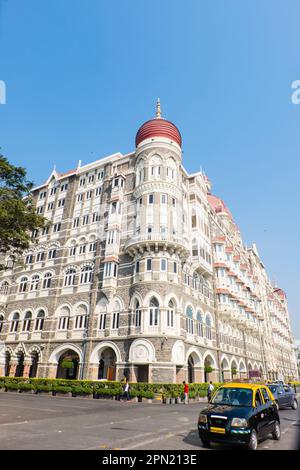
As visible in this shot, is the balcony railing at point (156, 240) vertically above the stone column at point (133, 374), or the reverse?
the balcony railing at point (156, 240)

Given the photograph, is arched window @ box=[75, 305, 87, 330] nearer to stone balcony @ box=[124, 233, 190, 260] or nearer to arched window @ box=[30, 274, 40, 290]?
arched window @ box=[30, 274, 40, 290]

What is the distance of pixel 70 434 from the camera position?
34.1 ft

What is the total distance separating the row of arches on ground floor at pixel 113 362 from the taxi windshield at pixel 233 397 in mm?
18576

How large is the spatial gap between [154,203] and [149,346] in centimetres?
1431

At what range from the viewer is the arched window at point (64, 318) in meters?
35.8

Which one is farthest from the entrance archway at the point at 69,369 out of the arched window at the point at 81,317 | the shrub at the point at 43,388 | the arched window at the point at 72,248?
the arched window at the point at 72,248

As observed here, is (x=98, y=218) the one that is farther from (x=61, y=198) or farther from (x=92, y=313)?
(x=92, y=313)

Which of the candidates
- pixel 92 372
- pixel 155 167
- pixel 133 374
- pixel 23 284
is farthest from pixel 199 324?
pixel 23 284

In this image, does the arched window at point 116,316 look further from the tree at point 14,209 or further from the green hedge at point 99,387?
the tree at point 14,209

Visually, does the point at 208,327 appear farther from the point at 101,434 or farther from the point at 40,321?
the point at 101,434

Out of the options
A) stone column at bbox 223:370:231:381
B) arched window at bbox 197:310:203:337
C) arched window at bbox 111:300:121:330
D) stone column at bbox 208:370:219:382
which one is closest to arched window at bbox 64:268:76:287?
arched window at bbox 111:300:121:330

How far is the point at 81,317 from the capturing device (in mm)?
34969

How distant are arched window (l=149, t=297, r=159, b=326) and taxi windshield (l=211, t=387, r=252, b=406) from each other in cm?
1913

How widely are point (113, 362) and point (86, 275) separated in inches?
391
